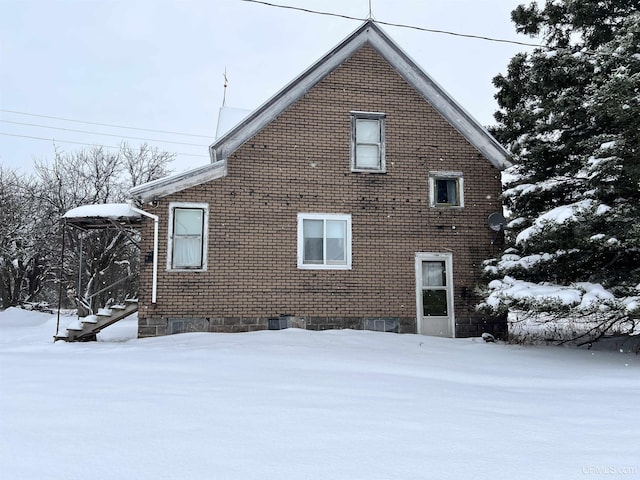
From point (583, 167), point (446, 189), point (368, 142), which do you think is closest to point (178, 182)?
point (368, 142)

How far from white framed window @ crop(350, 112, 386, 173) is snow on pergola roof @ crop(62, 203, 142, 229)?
5551 millimetres

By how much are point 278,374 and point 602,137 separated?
295 inches

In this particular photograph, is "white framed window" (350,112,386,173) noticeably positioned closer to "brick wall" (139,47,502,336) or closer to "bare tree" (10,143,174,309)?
"brick wall" (139,47,502,336)

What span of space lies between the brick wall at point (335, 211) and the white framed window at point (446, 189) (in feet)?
0.63

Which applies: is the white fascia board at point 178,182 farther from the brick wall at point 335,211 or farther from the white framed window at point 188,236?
the white framed window at point 188,236

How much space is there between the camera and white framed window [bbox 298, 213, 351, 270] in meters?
11.2

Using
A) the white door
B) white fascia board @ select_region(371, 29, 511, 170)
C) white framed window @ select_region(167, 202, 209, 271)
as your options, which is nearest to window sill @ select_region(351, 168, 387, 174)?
the white door

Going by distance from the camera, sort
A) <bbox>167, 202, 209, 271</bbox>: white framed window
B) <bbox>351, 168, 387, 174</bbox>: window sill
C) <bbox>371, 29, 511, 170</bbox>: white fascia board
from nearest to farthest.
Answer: <bbox>167, 202, 209, 271</bbox>: white framed window → <bbox>351, 168, 387, 174</bbox>: window sill → <bbox>371, 29, 511, 170</bbox>: white fascia board

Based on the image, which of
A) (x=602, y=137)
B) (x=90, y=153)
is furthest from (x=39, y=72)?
(x=602, y=137)

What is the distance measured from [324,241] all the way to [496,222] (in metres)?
4.42

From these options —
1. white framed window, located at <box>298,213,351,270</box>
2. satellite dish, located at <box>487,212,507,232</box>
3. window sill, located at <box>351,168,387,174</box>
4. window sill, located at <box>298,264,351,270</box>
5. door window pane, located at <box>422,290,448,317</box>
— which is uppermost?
window sill, located at <box>351,168,387,174</box>

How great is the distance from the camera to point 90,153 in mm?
30078

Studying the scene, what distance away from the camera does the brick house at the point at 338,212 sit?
1073cm

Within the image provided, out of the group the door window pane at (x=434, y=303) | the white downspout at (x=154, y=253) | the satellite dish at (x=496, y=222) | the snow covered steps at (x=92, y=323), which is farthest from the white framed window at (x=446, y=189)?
the snow covered steps at (x=92, y=323)
